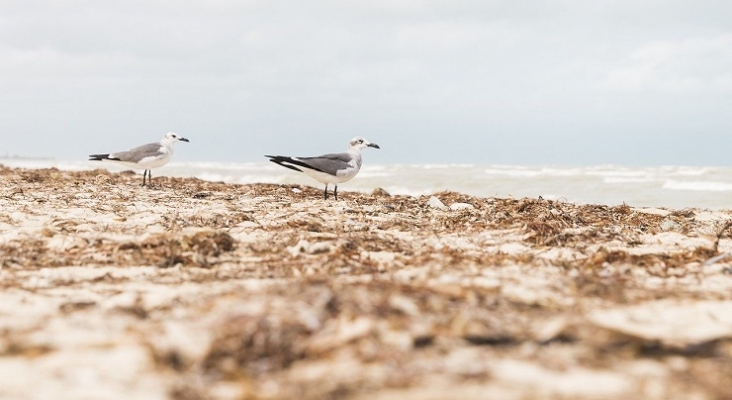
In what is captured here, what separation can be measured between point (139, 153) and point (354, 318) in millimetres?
9511

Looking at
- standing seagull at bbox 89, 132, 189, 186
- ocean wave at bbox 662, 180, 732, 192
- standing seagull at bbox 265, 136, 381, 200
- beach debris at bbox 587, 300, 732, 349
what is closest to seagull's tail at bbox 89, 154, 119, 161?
standing seagull at bbox 89, 132, 189, 186

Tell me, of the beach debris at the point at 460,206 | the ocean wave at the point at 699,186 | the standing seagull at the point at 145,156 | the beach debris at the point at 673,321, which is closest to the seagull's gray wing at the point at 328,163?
the beach debris at the point at 460,206

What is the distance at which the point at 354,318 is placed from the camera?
225 cm

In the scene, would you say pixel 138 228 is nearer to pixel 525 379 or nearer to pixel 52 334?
pixel 52 334

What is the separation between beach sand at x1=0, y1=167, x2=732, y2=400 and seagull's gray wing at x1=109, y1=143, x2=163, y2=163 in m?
6.06

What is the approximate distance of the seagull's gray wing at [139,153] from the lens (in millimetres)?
10898

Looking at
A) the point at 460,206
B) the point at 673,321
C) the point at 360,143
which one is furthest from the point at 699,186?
the point at 673,321

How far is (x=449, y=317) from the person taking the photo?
7.59 ft

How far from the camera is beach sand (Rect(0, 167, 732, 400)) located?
1872mm

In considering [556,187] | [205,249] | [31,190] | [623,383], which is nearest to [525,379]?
[623,383]

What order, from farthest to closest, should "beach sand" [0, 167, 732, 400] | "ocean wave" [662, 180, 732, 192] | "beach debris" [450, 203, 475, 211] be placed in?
1. "ocean wave" [662, 180, 732, 192]
2. "beach debris" [450, 203, 475, 211]
3. "beach sand" [0, 167, 732, 400]

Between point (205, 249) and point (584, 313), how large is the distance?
2576 millimetres

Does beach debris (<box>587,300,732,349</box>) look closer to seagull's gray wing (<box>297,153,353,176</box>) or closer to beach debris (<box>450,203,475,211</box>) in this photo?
beach debris (<box>450,203,475,211</box>)

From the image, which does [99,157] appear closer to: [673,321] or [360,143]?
[360,143]
